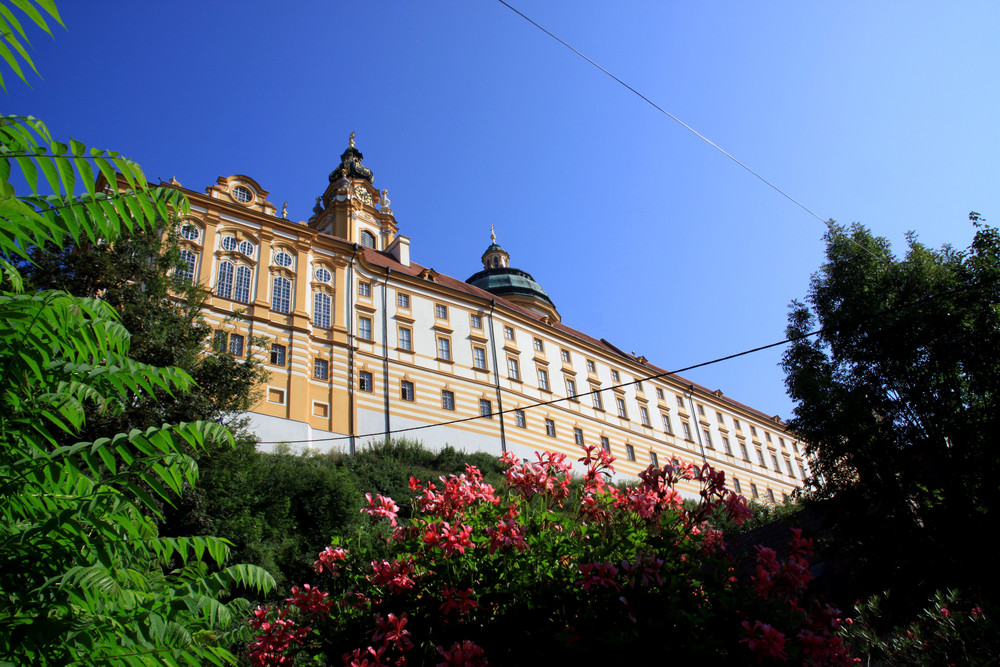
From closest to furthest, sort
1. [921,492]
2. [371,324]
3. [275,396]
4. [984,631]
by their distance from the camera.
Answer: [984,631]
[921,492]
[275,396]
[371,324]

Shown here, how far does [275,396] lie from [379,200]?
27.2 metres

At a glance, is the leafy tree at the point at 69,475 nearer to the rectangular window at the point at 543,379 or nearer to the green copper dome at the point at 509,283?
the rectangular window at the point at 543,379

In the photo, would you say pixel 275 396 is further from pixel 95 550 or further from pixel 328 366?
pixel 95 550

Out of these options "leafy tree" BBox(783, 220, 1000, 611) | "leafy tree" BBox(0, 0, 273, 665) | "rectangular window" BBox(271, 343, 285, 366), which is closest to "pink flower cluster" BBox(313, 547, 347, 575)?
"leafy tree" BBox(0, 0, 273, 665)

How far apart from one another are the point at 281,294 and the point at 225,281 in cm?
296

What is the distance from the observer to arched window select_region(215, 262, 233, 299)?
108 feet

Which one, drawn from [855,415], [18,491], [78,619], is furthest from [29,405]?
[855,415]

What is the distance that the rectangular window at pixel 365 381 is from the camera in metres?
36.1

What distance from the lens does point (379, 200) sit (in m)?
54.6

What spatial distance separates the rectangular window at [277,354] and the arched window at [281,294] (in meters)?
2.29

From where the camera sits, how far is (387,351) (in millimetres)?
38156

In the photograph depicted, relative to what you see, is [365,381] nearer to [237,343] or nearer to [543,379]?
[237,343]

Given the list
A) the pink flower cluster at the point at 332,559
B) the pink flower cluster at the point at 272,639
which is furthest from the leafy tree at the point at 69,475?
the pink flower cluster at the point at 332,559

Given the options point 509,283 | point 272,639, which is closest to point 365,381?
point 509,283
